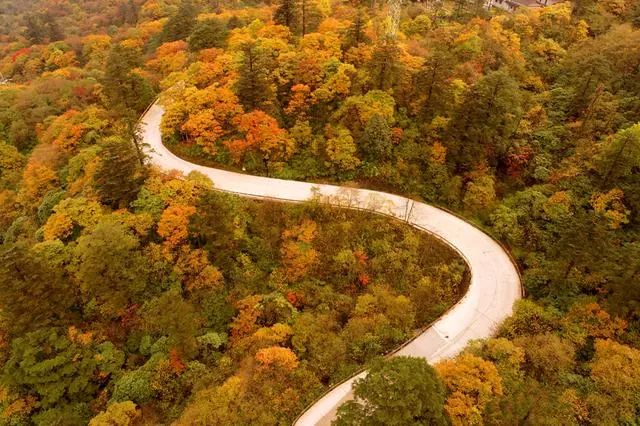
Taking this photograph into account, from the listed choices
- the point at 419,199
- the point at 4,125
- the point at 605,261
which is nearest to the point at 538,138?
the point at 419,199

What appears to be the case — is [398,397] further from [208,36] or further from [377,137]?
[208,36]

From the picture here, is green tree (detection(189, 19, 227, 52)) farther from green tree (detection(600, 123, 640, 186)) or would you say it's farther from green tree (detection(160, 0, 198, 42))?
green tree (detection(600, 123, 640, 186))

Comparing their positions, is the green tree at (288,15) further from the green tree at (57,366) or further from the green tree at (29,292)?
the green tree at (57,366)

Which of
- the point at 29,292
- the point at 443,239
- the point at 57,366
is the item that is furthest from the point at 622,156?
the point at 29,292

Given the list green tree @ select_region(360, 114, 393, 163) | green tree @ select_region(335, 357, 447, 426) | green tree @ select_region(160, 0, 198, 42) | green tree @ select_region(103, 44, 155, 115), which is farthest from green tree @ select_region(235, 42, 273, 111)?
green tree @ select_region(160, 0, 198, 42)

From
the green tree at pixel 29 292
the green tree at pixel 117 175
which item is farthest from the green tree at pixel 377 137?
the green tree at pixel 29 292

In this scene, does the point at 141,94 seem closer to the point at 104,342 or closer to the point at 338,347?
the point at 104,342
